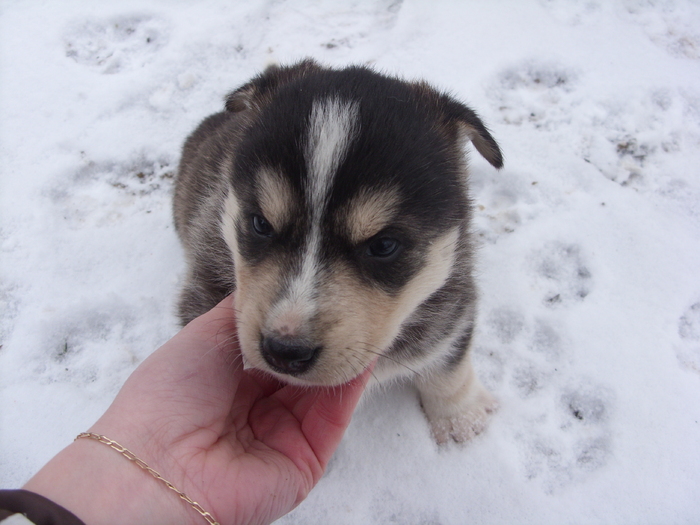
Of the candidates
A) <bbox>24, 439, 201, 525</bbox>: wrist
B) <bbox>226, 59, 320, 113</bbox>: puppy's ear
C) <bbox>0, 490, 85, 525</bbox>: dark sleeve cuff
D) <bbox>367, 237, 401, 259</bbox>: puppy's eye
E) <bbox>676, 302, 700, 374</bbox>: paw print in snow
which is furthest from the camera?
<bbox>676, 302, 700, 374</bbox>: paw print in snow

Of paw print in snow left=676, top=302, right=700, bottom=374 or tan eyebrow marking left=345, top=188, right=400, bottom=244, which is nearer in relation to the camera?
tan eyebrow marking left=345, top=188, right=400, bottom=244

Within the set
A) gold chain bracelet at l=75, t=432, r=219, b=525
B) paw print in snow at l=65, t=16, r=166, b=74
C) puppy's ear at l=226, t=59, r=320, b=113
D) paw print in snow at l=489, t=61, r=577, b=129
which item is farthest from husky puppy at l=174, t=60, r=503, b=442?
paw print in snow at l=65, t=16, r=166, b=74

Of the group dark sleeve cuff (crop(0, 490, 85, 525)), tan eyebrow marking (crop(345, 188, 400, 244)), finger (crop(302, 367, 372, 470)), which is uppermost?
tan eyebrow marking (crop(345, 188, 400, 244))

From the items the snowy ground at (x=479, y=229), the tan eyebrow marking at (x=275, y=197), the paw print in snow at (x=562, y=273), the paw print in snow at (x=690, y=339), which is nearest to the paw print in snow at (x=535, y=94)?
the snowy ground at (x=479, y=229)

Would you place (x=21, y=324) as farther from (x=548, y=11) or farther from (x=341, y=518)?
(x=548, y=11)

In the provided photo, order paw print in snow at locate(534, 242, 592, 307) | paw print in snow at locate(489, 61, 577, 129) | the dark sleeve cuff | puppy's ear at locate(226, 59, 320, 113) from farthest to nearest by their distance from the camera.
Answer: paw print in snow at locate(489, 61, 577, 129) → paw print in snow at locate(534, 242, 592, 307) → puppy's ear at locate(226, 59, 320, 113) → the dark sleeve cuff

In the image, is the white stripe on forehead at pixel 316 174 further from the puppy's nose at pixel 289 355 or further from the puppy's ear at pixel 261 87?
the puppy's ear at pixel 261 87

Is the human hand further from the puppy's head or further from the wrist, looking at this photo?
the puppy's head

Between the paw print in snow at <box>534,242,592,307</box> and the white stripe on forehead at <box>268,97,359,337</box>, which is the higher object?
the white stripe on forehead at <box>268,97,359,337</box>
